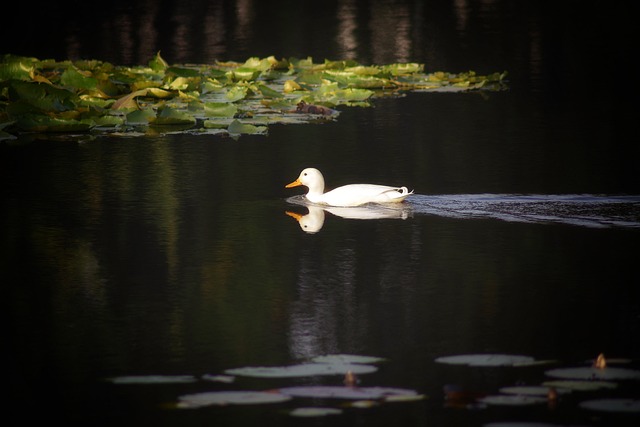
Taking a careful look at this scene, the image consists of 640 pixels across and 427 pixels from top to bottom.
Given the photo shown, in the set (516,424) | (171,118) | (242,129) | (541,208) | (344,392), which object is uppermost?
(171,118)

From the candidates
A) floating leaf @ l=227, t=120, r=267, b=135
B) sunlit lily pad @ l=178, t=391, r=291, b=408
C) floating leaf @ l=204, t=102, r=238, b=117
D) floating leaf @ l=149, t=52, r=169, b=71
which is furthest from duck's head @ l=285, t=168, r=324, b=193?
floating leaf @ l=149, t=52, r=169, b=71

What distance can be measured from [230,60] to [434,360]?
13946 millimetres

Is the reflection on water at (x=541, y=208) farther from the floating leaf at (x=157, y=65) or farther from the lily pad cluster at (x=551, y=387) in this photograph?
the floating leaf at (x=157, y=65)

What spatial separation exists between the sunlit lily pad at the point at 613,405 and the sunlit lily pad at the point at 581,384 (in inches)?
7.0

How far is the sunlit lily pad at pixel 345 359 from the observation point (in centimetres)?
608

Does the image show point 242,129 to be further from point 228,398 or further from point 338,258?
point 228,398

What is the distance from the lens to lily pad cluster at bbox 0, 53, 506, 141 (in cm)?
1353

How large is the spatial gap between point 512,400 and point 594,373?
572mm

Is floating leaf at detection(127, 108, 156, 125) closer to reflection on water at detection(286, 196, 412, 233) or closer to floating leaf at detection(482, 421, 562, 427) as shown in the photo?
reflection on water at detection(286, 196, 412, 233)

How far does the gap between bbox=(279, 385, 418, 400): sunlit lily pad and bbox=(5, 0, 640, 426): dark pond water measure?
0.09m

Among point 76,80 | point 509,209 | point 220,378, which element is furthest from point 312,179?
point 76,80

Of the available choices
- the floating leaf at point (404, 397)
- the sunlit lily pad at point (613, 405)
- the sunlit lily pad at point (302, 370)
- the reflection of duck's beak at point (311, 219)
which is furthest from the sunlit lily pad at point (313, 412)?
the reflection of duck's beak at point (311, 219)

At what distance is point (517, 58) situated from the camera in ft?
63.9

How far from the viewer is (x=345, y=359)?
6.11m
